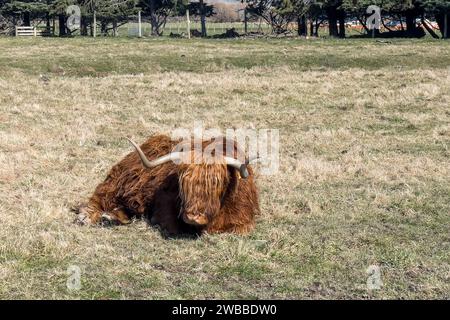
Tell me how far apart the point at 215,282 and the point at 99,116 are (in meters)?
10.0

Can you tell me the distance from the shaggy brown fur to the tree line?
35.8 meters

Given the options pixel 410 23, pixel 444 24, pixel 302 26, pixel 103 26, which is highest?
pixel 103 26

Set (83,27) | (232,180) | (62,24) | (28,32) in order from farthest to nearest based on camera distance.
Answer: (83,27) < (62,24) < (28,32) < (232,180)

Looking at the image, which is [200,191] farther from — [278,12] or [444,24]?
[278,12]

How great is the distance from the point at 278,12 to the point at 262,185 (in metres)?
40.3

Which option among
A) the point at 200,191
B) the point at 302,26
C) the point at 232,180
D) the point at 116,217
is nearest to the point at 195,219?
the point at 200,191

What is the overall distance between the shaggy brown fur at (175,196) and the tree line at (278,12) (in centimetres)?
3582

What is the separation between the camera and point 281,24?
50.8m

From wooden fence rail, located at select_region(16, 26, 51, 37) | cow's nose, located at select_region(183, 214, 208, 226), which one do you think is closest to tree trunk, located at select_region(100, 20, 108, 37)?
wooden fence rail, located at select_region(16, 26, 51, 37)

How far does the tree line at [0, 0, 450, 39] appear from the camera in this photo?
140 feet

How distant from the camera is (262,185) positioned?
927 centimetres

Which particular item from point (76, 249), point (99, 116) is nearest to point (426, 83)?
point (99, 116)

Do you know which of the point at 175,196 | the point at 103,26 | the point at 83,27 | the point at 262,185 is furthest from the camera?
the point at 103,26

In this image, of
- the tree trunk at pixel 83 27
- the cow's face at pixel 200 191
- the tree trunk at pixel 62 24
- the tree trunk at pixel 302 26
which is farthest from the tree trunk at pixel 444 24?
the cow's face at pixel 200 191
